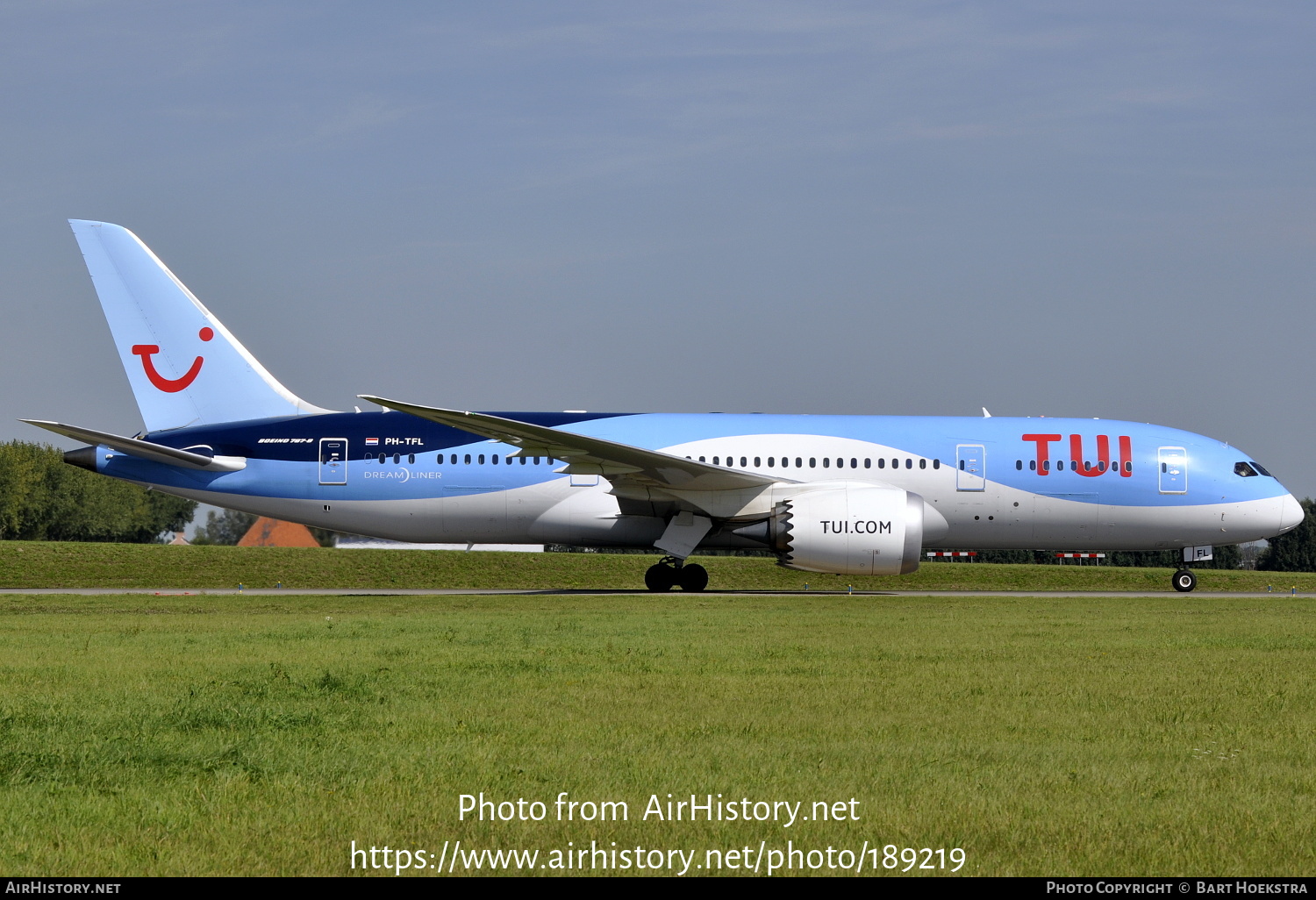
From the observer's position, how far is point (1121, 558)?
212 feet

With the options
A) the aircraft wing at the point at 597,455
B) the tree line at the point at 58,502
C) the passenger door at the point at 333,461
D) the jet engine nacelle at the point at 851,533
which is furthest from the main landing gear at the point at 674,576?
the tree line at the point at 58,502

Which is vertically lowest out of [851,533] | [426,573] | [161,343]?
[426,573]

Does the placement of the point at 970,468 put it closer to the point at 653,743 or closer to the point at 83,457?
the point at 83,457

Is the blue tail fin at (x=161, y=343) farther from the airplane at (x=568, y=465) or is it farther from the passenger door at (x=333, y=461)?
the passenger door at (x=333, y=461)

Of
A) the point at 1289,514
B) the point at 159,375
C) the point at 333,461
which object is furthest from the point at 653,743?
the point at 1289,514

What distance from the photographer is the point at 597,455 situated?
21609mm

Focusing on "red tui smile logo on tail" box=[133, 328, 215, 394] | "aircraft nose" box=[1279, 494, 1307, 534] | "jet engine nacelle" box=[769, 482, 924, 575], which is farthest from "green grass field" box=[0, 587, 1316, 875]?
"aircraft nose" box=[1279, 494, 1307, 534]

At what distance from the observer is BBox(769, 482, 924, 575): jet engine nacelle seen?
2089cm

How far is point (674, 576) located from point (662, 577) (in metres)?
0.21

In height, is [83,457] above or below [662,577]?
above

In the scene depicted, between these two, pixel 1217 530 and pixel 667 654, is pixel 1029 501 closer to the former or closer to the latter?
pixel 1217 530

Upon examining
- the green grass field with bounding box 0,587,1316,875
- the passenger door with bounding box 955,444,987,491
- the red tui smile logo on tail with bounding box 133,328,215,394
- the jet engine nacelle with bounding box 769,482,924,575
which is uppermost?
the red tui smile logo on tail with bounding box 133,328,215,394

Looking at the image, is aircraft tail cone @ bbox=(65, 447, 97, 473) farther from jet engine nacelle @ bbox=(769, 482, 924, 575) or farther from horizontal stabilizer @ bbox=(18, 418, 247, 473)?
jet engine nacelle @ bbox=(769, 482, 924, 575)

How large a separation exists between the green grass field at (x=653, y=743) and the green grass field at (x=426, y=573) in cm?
1569
